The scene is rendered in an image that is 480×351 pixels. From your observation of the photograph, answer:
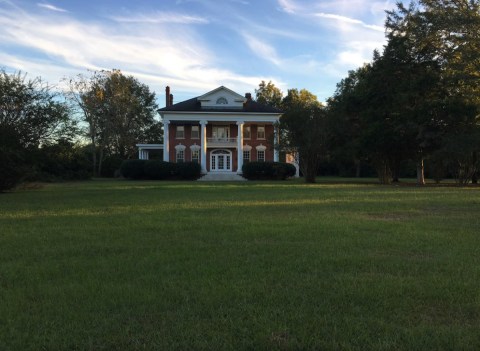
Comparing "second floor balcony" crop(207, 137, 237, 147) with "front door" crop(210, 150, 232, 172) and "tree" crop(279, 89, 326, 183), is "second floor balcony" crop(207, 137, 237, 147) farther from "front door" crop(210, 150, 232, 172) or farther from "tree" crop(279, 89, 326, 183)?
"tree" crop(279, 89, 326, 183)

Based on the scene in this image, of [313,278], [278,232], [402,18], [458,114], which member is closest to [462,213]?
[278,232]

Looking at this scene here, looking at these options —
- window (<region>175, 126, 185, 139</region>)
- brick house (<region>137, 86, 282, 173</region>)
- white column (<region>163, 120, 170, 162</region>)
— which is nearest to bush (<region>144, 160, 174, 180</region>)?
brick house (<region>137, 86, 282, 173</region>)

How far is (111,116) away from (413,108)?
42.4 meters

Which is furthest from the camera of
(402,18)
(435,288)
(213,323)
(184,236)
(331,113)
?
(331,113)

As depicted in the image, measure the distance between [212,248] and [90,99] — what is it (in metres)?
55.0

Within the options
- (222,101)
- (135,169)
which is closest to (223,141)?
(222,101)

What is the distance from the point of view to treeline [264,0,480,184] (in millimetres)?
30391

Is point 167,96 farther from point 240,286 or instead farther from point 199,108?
point 240,286

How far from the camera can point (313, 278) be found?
5.78m

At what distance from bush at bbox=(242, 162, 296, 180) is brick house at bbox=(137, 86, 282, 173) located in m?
5.59

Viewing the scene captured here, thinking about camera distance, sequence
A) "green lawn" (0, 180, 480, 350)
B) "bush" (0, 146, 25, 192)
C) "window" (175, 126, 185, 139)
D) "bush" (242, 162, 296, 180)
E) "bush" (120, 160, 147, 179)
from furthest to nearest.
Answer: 1. "window" (175, 126, 185, 139)
2. "bush" (120, 160, 147, 179)
3. "bush" (242, 162, 296, 180)
4. "bush" (0, 146, 25, 192)
5. "green lawn" (0, 180, 480, 350)

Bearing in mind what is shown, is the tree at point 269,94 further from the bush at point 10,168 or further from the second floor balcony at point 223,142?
the bush at point 10,168

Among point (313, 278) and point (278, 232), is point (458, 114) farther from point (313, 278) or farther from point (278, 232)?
point (313, 278)

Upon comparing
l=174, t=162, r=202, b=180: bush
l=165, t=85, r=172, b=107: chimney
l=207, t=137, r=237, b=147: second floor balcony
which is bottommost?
l=174, t=162, r=202, b=180: bush
